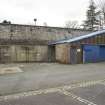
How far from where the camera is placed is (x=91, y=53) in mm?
17656

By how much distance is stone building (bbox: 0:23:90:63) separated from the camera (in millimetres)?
18266

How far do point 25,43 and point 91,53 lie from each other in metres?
7.53

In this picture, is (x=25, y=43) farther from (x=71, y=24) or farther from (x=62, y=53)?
(x=71, y=24)

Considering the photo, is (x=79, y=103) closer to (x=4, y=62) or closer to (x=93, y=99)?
(x=93, y=99)

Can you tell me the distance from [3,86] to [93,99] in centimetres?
436

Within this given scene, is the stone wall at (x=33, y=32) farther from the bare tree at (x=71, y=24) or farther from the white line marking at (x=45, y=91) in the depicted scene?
the bare tree at (x=71, y=24)

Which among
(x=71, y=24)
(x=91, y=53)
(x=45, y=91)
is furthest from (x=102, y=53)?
(x=71, y=24)

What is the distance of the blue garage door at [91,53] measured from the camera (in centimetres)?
1728

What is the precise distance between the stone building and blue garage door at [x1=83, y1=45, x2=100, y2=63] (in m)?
4.61

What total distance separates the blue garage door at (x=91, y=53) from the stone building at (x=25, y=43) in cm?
461

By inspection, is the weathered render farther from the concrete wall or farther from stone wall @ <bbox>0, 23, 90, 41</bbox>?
stone wall @ <bbox>0, 23, 90, 41</bbox>

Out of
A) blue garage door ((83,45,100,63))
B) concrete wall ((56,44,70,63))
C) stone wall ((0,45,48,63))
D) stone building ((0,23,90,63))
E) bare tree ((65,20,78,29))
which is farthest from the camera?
bare tree ((65,20,78,29))

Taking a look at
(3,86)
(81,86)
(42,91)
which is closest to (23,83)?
(3,86)

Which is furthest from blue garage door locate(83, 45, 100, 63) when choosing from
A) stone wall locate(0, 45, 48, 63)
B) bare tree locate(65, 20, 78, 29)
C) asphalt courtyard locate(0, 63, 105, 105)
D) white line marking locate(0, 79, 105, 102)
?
bare tree locate(65, 20, 78, 29)
